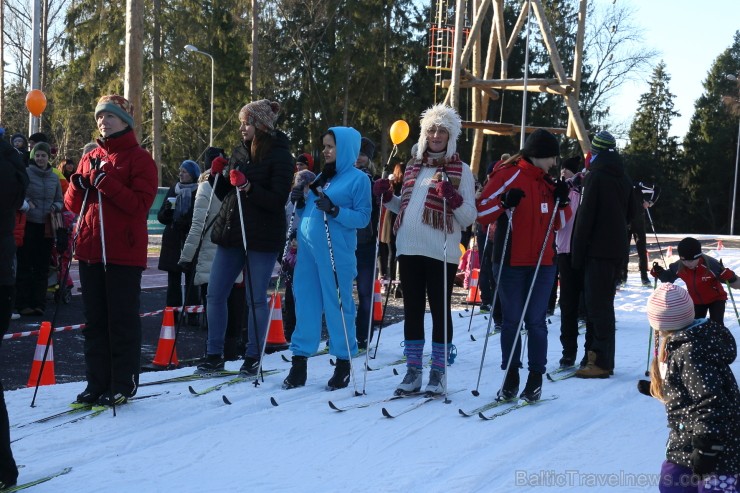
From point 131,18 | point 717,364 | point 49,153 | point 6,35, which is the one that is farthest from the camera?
point 6,35

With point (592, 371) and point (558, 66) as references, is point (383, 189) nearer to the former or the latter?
point (592, 371)

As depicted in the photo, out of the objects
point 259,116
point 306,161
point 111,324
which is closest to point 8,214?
point 111,324

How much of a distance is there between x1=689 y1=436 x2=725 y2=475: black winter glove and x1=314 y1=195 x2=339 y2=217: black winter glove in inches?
155

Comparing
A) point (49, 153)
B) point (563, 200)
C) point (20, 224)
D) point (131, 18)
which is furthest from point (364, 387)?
point (131, 18)

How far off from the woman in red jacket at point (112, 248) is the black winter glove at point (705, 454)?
405 centimetres

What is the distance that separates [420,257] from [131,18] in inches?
430

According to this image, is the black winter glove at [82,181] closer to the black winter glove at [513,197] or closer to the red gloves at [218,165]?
the red gloves at [218,165]

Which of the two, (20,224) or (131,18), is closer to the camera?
(20,224)

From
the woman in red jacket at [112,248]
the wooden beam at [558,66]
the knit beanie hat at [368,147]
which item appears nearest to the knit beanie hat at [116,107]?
the woman in red jacket at [112,248]

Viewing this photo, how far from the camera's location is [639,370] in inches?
345

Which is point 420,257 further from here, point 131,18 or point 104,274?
point 131,18

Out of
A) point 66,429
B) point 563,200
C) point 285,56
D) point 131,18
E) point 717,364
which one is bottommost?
point 66,429

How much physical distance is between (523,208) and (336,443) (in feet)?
7.84

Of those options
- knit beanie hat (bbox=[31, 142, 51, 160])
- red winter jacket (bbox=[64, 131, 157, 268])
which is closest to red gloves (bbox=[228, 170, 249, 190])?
red winter jacket (bbox=[64, 131, 157, 268])
